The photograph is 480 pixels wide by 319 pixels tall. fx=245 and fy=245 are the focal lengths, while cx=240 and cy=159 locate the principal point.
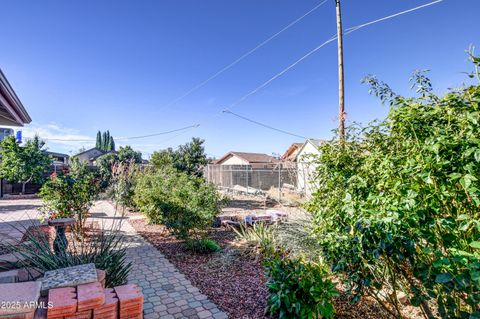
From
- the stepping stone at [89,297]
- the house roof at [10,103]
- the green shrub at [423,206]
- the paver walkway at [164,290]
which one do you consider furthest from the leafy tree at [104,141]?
the green shrub at [423,206]

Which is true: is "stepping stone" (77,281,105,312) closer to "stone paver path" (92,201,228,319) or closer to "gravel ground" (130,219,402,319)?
"stone paver path" (92,201,228,319)

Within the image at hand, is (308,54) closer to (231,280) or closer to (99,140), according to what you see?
(231,280)

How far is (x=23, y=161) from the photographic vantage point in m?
14.7

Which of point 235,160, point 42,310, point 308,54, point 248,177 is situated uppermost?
point 308,54

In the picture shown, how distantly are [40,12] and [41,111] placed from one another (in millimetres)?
12479

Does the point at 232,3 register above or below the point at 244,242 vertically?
above

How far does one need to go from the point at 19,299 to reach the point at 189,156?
1558 centimetres

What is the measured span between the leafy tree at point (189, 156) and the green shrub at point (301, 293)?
533 inches

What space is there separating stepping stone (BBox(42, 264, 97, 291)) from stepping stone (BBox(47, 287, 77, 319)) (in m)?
0.11

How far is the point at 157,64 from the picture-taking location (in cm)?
1199

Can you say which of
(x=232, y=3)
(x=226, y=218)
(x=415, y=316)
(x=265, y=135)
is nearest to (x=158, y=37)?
(x=232, y=3)

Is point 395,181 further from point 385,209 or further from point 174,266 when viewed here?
point 174,266

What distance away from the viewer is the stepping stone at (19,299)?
141 cm

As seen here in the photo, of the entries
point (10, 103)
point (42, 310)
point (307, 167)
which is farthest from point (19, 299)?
point (10, 103)
